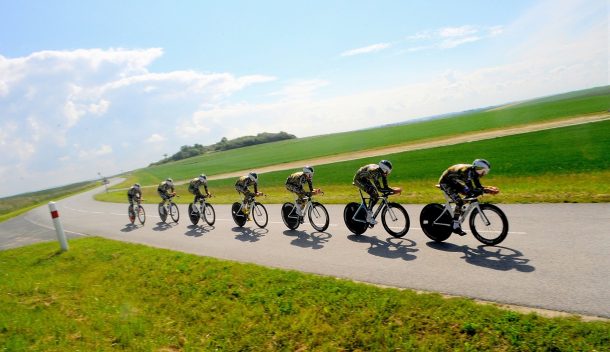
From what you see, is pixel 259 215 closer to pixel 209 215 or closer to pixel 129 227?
pixel 209 215

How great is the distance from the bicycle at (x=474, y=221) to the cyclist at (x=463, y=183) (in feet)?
0.38

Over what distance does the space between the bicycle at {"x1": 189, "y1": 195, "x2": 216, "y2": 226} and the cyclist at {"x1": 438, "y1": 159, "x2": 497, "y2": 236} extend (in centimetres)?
1007

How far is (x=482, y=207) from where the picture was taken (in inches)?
315

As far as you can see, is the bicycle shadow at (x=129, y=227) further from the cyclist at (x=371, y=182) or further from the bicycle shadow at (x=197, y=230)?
the cyclist at (x=371, y=182)

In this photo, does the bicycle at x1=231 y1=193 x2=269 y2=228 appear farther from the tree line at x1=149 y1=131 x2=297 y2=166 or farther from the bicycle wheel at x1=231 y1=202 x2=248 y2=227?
the tree line at x1=149 y1=131 x2=297 y2=166

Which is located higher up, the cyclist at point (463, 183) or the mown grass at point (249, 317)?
the cyclist at point (463, 183)

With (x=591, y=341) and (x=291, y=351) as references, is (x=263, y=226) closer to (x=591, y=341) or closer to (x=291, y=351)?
(x=291, y=351)

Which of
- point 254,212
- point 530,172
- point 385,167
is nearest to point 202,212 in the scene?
point 254,212

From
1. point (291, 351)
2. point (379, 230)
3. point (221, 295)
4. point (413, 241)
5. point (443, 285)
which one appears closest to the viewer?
point (291, 351)

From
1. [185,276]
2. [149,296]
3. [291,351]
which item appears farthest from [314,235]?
[291,351]

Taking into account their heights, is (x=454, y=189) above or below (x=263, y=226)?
above

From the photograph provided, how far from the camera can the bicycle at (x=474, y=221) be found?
7773 millimetres

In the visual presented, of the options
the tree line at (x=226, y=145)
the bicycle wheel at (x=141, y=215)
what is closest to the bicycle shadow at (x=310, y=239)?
the bicycle wheel at (x=141, y=215)

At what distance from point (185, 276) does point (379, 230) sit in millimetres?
5561
